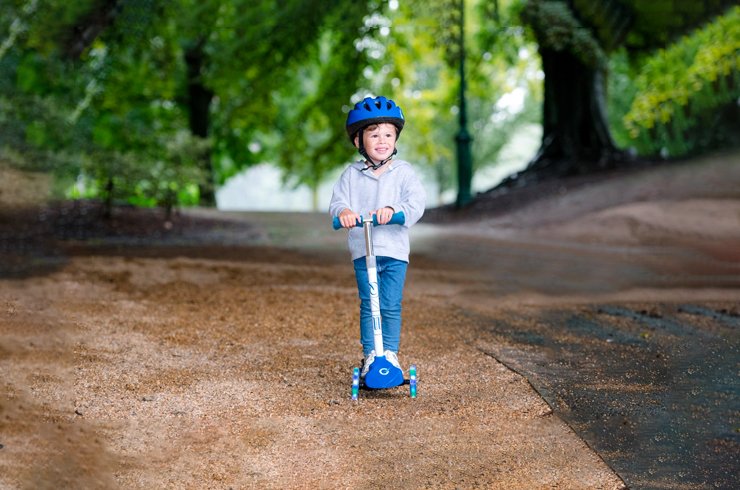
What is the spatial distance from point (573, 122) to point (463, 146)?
2837 millimetres

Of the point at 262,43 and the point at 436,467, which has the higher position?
the point at 262,43

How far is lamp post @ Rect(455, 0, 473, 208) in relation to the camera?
19594 mm

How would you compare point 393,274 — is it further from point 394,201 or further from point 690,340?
point 690,340

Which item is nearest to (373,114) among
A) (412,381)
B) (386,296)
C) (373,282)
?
(373,282)

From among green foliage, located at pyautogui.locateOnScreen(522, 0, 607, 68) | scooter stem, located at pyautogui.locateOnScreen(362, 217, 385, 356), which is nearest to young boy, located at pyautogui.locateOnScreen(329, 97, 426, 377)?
scooter stem, located at pyautogui.locateOnScreen(362, 217, 385, 356)

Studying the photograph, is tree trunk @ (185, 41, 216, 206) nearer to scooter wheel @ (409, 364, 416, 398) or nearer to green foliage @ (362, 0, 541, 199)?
green foliage @ (362, 0, 541, 199)

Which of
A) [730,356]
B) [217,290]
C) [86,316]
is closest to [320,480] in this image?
[730,356]

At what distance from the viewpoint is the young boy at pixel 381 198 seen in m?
4.90

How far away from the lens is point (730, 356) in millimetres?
6395

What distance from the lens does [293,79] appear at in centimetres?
3003

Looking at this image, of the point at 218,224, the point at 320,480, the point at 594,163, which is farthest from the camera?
the point at 594,163

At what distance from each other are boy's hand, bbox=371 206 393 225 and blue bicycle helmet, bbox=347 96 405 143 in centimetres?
50

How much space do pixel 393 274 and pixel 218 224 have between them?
44.6 feet

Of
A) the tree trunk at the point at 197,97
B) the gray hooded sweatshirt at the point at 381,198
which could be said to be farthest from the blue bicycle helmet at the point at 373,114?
the tree trunk at the point at 197,97
